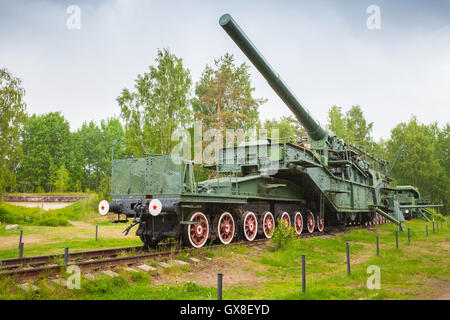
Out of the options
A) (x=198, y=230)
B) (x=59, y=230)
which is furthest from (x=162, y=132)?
(x=198, y=230)

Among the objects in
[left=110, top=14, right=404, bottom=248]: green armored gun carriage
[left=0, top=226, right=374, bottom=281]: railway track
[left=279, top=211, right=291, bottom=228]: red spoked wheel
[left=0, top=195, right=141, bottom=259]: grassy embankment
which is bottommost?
[left=0, top=195, right=141, bottom=259]: grassy embankment

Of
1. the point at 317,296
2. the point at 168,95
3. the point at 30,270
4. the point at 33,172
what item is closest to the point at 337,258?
the point at 317,296

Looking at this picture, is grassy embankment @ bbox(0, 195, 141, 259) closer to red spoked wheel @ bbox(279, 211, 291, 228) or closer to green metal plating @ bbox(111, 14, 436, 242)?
green metal plating @ bbox(111, 14, 436, 242)

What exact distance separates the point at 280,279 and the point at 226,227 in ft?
11.3

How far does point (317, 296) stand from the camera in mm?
5664

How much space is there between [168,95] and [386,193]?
20.1m

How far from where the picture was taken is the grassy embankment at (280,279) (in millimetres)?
5766

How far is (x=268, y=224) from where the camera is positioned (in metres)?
13.3

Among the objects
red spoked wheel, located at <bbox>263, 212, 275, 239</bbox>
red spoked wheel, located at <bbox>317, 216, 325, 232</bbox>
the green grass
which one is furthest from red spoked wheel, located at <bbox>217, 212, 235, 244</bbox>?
the green grass

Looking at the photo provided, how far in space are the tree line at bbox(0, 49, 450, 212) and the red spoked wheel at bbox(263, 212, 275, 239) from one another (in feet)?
19.5

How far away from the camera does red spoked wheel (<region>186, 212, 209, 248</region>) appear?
9344mm

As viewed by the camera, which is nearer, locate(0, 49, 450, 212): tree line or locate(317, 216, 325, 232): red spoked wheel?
locate(317, 216, 325, 232): red spoked wheel

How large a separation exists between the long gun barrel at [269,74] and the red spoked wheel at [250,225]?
439 cm

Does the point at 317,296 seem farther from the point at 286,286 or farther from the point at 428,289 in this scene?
the point at 428,289
